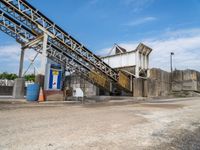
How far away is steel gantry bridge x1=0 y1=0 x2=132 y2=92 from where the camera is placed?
16.6 m

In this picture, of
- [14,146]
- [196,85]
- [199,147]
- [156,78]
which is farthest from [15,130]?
[196,85]

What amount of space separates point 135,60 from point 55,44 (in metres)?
10.2

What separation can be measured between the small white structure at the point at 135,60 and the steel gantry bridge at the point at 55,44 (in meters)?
1.97

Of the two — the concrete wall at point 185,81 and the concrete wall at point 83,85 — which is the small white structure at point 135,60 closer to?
the concrete wall at point 83,85

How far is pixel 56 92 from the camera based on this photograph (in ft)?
50.7

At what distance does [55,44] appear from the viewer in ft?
61.9

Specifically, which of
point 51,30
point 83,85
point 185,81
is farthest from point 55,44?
point 185,81

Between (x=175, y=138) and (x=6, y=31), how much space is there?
1726 centimetres

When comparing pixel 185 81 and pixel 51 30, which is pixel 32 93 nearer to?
pixel 51 30

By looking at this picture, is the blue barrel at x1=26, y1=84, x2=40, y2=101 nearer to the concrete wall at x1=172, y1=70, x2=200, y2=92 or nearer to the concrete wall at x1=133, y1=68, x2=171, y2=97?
the concrete wall at x1=133, y1=68, x2=171, y2=97

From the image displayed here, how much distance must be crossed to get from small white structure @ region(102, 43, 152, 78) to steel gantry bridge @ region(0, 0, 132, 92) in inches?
77.6

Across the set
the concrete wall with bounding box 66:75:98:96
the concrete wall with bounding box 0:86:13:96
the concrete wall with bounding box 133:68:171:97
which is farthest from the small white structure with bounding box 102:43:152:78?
the concrete wall with bounding box 0:86:13:96

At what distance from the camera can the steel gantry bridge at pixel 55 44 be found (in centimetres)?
1659

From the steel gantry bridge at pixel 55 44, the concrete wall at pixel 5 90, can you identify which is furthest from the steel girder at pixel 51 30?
the concrete wall at pixel 5 90
